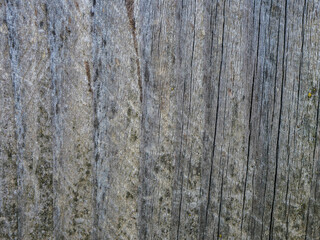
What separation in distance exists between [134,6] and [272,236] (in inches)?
54.5

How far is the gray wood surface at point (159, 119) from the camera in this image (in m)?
1.45

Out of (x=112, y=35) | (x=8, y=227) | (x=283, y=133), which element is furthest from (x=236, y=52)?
(x=8, y=227)

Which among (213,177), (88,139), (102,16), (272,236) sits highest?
(102,16)

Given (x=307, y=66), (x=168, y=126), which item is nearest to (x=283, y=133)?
(x=307, y=66)

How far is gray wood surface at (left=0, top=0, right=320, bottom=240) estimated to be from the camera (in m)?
1.45

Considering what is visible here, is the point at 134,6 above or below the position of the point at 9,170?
above

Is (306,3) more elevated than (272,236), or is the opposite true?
(306,3)

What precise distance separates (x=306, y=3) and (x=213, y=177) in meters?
1.00

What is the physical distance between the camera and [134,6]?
1443 mm

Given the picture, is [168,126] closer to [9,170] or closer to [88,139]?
[88,139]

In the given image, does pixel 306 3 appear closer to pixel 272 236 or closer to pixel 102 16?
pixel 102 16

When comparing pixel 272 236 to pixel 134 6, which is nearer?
pixel 134 6

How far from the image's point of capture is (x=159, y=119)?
149 cm

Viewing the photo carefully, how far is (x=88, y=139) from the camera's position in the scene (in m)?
1.48
